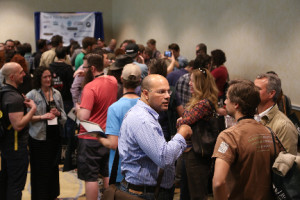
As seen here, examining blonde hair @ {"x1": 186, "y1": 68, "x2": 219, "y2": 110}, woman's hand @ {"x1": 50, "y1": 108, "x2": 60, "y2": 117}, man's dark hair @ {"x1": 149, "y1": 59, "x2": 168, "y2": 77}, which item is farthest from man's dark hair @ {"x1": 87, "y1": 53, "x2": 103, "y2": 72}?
blonde hair @ {"x1": 186, "y1": 68, "x2": 219, "y2": 110}

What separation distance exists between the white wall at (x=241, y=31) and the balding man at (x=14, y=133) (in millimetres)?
3799

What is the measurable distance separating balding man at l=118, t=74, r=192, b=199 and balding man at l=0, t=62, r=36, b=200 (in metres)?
1.67

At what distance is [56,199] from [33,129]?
92 cm

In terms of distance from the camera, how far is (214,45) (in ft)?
25.8

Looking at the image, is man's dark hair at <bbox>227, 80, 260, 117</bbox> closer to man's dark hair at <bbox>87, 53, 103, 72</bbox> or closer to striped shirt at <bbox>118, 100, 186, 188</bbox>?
striped shirt at <bbox>118, 100, 186, 188</bbox>

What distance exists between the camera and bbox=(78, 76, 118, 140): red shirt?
143 inches

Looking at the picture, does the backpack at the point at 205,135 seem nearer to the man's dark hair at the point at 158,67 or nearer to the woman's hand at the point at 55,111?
the man's dark hair at the point at 158,67

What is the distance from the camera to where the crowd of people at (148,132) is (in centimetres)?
226

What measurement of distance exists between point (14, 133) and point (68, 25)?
29.3 ft

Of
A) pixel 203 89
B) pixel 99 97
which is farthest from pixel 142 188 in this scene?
pixel 99 97

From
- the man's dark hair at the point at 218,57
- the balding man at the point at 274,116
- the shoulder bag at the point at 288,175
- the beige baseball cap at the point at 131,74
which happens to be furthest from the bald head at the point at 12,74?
the man's dark hair at the point at 218,57

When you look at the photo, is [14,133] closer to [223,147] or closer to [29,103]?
[29,103]

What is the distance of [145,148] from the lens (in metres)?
2.20

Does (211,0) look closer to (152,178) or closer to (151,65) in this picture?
(151,65)
